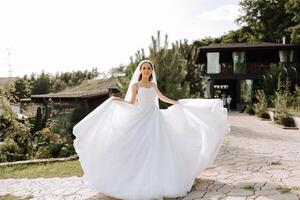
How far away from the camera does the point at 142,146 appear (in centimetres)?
606

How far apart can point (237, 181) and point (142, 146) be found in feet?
6.57

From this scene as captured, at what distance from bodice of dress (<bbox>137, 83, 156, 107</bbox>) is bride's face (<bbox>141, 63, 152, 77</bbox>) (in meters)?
→ 0.24

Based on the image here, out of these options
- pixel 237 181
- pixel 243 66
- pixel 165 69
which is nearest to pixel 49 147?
pixel 165 69

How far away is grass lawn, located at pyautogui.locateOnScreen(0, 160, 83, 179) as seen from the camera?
8.98 metres

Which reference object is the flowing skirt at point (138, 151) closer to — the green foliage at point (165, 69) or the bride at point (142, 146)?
the bride at point (142, 146)

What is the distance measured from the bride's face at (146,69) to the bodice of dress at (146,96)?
0.78ft

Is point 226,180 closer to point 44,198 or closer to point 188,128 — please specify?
point 188,128

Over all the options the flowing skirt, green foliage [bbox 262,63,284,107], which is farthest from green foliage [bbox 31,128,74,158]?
green foliage [bbox 262,63,284,107]

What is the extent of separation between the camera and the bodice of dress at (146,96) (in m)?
6.40

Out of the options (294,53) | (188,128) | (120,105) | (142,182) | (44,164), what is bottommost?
(44,164)

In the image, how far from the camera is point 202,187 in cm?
661

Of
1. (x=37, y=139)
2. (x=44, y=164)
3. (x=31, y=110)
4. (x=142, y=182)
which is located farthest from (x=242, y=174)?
(x=31, y=110)

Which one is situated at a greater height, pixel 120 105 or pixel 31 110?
pixel 120 105

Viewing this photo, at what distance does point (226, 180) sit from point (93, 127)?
2.62 meters
